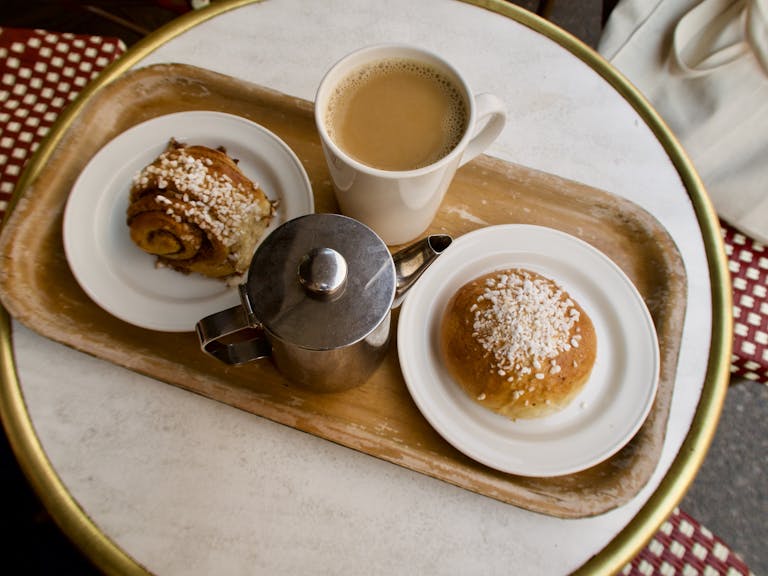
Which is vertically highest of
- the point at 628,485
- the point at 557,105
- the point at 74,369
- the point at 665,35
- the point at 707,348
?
the point at 665,35

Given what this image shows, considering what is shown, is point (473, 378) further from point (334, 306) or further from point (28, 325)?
point (28, 325)

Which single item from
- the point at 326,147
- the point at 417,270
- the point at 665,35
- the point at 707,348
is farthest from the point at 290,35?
the point at 707,348

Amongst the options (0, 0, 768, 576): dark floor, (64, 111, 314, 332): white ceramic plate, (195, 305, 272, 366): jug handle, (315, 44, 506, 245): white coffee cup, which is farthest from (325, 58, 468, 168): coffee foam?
(0, 0, 768, 576): dark floor

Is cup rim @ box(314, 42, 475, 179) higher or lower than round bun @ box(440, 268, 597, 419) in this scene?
higher

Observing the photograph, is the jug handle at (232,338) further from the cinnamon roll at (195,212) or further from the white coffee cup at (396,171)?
the white coffee cup at (396,171)

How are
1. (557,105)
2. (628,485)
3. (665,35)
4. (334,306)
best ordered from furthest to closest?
(665,35), (557,105), (628,485), (334,306)

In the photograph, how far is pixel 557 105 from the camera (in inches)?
36.7

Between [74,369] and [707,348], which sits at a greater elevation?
[707,348]

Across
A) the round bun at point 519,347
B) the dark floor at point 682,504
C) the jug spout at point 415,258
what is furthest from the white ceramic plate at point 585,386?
the dark floor at point 682,504

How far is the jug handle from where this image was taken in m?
0.58

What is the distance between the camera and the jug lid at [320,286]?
534mm

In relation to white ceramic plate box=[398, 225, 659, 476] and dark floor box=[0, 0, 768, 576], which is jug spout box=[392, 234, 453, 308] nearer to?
white ceramic plate box=[398, 225, 659, 476]

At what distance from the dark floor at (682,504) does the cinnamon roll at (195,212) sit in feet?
2.55

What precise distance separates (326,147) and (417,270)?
6.9 inches
